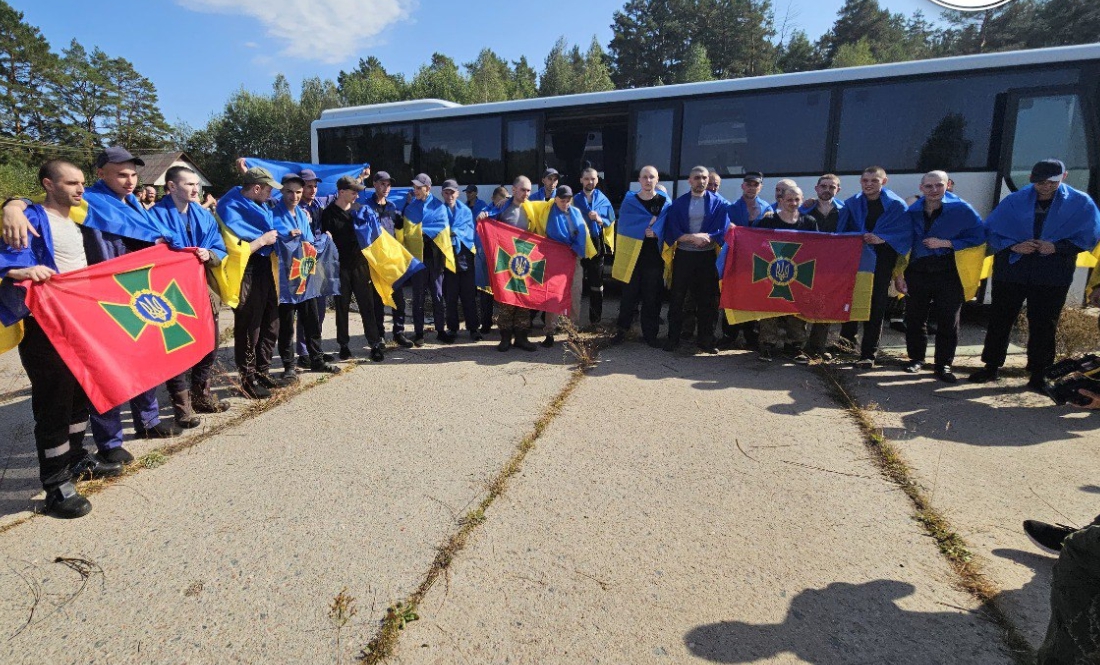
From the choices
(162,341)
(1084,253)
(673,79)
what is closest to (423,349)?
(162,341)

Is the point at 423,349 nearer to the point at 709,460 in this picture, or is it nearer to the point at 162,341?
the point at 162,341

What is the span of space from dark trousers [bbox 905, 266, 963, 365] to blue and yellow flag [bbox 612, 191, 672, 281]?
2565 millimetres

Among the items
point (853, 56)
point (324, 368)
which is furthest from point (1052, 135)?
point (853, 56)

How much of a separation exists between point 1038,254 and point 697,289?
2.95m

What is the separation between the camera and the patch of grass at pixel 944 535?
86.4 inches

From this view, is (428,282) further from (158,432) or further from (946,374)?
(946,374)

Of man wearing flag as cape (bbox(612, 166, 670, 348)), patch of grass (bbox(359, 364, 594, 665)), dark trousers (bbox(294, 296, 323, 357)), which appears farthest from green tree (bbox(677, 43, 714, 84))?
patch of grass (bbox(359, 364, 594, 665))

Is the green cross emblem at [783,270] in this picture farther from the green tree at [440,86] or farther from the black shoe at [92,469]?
the green tree at [440,86]

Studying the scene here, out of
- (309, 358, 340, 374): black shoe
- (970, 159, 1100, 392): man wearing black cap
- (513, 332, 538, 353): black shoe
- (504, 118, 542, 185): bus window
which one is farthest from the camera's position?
(504, 118, 542, 185): bus window

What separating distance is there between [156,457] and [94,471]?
32 centimetres

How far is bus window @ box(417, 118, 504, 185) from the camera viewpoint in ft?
35.5

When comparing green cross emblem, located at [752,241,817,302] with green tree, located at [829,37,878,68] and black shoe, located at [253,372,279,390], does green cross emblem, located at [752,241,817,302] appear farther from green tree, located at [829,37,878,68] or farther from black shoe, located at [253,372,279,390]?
green tree, located at [829,37,878,68]

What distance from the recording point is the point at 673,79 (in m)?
49.7

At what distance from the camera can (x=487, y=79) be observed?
54.8m
